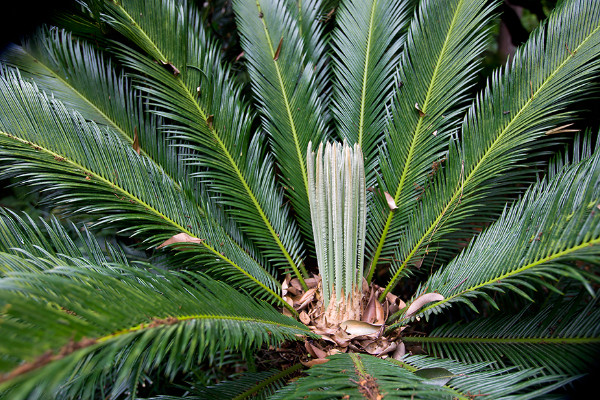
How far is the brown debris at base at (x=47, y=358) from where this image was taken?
0.48m

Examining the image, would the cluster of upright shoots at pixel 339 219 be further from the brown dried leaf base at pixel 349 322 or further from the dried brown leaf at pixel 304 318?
the dried brown leaf at pixel 304 318

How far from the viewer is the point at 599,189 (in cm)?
92

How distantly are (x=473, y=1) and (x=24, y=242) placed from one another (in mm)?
1709

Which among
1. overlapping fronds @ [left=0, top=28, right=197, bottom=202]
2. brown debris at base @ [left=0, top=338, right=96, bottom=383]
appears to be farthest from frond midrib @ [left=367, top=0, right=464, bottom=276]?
brown debris at base @ [left=0, top=338, right=96, bottom=383]

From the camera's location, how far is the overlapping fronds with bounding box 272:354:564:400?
2.60 feet

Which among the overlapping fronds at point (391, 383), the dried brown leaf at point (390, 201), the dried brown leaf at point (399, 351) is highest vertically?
the dried brown leaf at point (390, 201)

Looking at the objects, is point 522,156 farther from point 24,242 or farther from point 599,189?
point 24,242

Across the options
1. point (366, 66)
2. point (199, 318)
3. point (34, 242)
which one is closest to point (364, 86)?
point (366, 66)

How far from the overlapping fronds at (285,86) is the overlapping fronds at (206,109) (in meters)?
0.08

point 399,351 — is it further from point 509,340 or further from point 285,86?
point 285,86

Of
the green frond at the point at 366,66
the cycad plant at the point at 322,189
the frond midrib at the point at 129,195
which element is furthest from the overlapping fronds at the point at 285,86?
the frond midrib at the point at 129,195

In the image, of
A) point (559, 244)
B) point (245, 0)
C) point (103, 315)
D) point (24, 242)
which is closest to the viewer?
point (103, 315)

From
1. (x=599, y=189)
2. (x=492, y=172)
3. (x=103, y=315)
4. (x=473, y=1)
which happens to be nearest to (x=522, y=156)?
(x=492, y=172)

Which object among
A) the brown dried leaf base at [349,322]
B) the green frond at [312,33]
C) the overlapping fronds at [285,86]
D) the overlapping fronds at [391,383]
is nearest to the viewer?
the overlapping fronds at [391,383]
